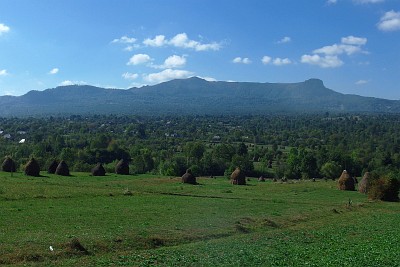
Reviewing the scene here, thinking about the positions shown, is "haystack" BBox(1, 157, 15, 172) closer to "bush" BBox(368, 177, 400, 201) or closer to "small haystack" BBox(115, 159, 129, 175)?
"small haystack" BBox(115, 159, 129, 175)

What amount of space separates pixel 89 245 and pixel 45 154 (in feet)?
255

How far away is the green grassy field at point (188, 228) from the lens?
2002cm

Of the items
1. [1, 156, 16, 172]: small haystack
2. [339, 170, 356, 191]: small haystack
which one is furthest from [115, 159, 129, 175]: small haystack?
[339, 170, 356, 191]: small haystack

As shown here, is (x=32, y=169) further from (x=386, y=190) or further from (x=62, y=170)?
(x=386, y=190)

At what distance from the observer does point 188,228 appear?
89.5 ft

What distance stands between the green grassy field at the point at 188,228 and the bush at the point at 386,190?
3.82 metres

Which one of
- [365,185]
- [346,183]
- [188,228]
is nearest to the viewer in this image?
[188,228]

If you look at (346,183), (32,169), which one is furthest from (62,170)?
(346,183)

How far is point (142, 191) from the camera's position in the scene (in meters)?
47.2

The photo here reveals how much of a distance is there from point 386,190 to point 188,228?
32001mm

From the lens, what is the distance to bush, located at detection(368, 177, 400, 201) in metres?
51.6

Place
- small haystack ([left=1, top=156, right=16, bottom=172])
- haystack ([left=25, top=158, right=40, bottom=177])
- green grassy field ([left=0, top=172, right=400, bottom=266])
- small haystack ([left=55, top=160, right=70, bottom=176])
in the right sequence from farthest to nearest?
small haystack ([left=1, top=156, right=16, bottom=172]) < small haystack ([left=55, top=160, right=70, bottom=176]) < haystack ([left=25, top=158, right=40, bottom=177]) < green grassy field ([left=0, top=172, right=400, bottom=266])

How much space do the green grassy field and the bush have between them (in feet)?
12.5

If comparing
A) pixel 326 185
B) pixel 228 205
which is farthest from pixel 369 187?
pixel 228 205
